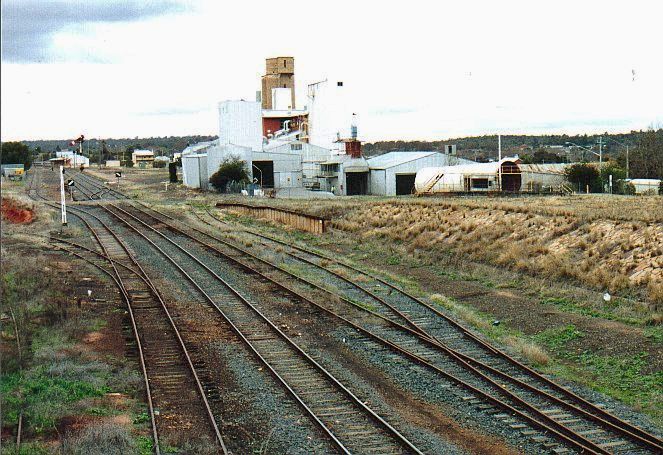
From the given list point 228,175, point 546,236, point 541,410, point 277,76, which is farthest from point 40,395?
point 277,76

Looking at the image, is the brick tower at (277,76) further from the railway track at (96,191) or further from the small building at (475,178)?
the small building at (475,178)

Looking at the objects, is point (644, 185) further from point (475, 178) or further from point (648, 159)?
point (648, 159)

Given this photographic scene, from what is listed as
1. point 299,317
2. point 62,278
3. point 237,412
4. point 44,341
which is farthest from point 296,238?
point 237,412

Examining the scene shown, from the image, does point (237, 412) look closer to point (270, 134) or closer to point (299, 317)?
point (299, 317)

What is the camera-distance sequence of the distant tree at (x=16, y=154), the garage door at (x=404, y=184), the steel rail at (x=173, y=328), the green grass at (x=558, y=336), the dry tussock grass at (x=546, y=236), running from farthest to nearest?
the distant tree at (x=16, y=154)
the garage door at (x=404, y=184)
the dry tussock grass at (x=546, y=236)
the green grass at (x=558, y=336)
the steel rail at (x=173, y=328)

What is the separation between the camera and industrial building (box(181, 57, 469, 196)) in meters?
73.8

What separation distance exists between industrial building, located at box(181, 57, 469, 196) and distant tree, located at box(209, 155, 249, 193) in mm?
1955

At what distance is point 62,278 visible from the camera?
25.3 metres

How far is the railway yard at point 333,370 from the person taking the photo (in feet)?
37.7

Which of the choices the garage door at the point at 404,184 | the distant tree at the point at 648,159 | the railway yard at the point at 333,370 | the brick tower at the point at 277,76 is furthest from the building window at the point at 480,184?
the brick tower at the point at 277,76

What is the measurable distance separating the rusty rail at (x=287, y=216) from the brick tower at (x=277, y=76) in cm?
5748

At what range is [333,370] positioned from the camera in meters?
15.1

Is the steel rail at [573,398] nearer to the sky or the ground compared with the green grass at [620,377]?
nearer to the sky

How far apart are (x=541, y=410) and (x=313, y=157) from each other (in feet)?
222
